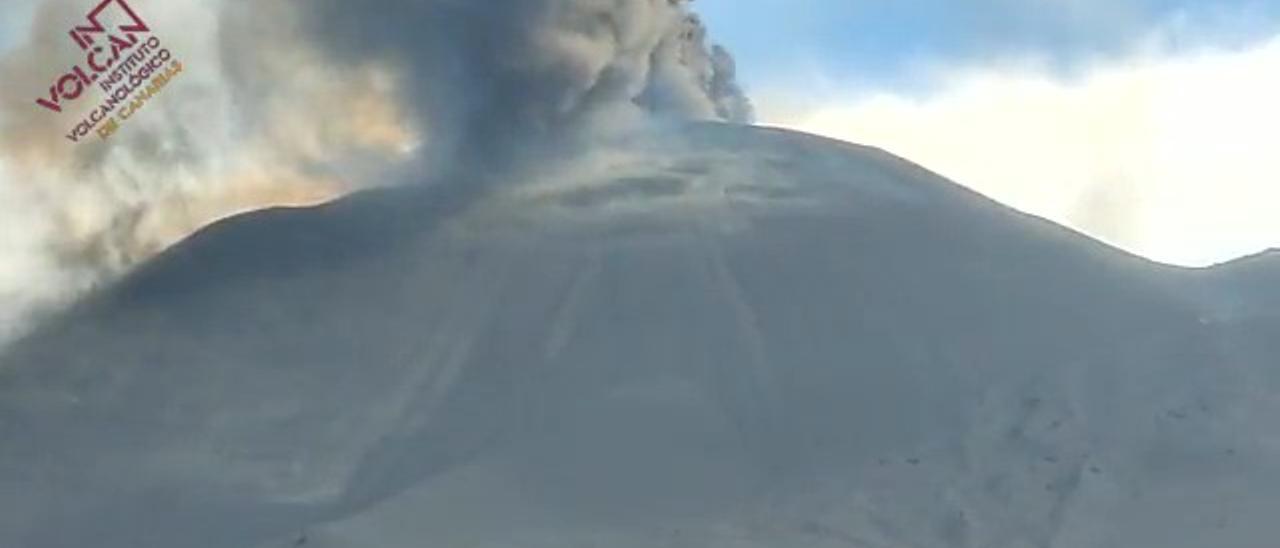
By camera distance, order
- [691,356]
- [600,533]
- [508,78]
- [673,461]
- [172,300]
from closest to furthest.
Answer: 1. [600,533]
2. [673,461]
3. [691,356]
4. [172,300]
5. [508,78]

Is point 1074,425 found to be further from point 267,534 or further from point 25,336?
point 25,336

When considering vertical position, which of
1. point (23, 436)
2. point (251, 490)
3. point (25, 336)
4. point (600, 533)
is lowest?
point (600, 533)

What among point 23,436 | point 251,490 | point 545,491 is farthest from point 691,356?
point 23,436

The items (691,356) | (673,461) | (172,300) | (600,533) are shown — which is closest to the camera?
(600,533)

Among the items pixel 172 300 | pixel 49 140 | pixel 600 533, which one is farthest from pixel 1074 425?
pixel 49 140

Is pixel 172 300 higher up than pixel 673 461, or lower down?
higher up

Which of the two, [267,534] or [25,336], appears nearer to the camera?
[267,534]
